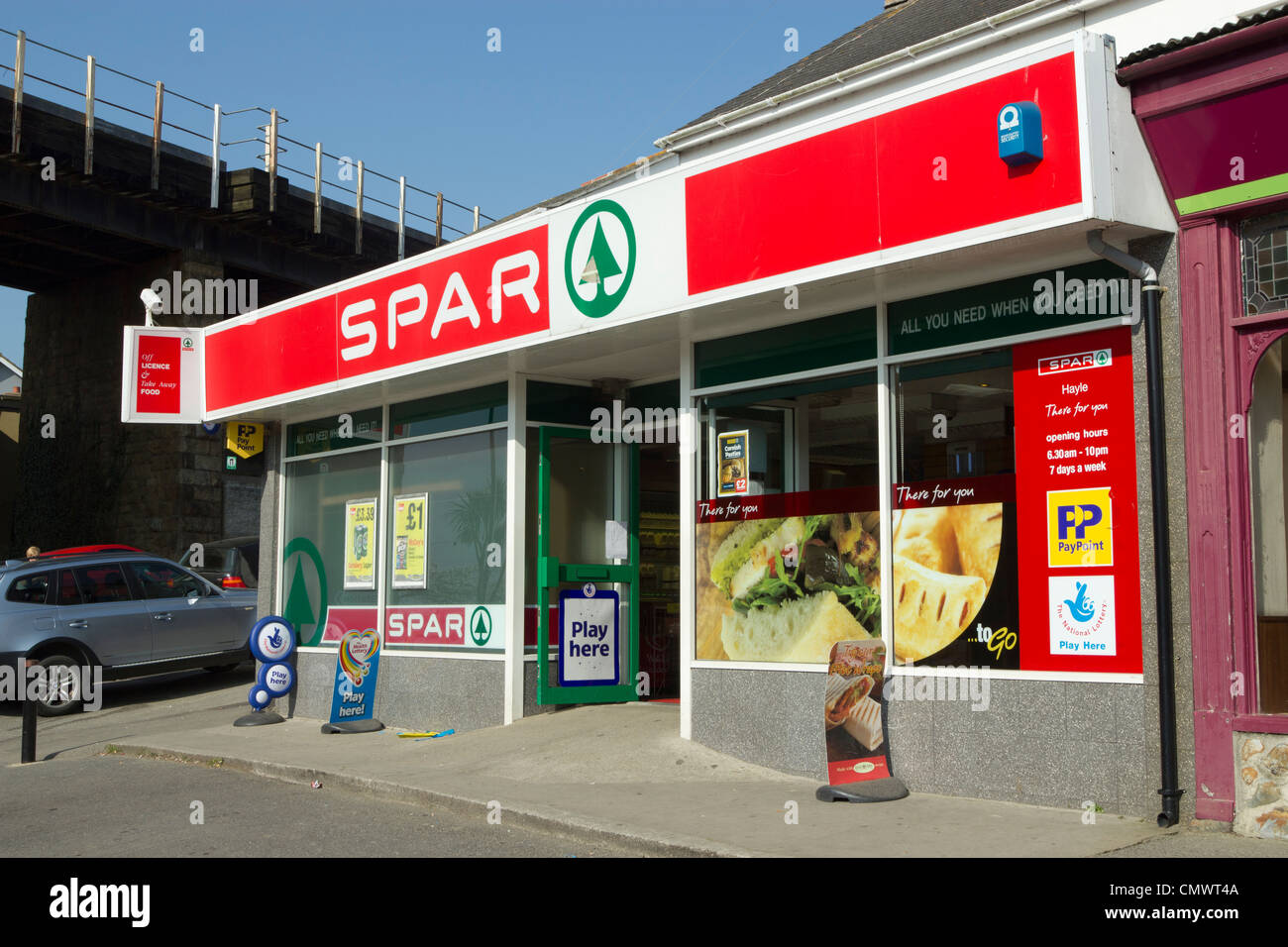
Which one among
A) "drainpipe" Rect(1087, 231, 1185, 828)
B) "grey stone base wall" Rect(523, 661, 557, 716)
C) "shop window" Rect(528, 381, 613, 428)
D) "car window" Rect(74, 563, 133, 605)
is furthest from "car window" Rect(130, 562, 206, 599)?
"drainpipe" Rect(1087, 231, 1185, 828)

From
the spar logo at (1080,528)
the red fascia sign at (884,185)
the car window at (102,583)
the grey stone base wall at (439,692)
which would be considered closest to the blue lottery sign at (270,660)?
the grey stone base wall at (439,692)

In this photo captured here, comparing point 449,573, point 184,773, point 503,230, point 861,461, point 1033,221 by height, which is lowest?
point 184,773

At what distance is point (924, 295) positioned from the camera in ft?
27.8

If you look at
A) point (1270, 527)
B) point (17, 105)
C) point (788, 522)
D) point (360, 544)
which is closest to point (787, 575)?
point (788, 522)

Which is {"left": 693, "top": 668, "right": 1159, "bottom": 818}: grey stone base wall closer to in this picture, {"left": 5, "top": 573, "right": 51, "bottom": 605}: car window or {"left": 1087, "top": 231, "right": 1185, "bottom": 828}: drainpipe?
{"left": 1087, "top": 231, "right": 1185, "bottom": 828}: drainpipe

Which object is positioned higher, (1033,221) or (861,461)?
(1033,221)

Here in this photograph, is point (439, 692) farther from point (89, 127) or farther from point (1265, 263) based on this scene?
point (89, 127)

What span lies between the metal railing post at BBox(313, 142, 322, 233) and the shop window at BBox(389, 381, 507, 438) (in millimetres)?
17439

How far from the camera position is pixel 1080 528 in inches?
297

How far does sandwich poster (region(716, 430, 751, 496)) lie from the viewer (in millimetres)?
9727

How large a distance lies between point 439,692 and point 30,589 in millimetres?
6337
